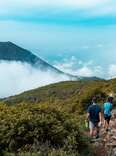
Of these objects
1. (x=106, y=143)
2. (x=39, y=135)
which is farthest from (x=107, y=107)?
(x=39, y=135)

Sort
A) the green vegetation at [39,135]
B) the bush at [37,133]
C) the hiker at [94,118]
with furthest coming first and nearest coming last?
the hiker at [94,118], the bush at [37,133], the green vegetation at [39,135]

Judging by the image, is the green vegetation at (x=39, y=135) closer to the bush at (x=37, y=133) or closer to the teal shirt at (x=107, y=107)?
the bush at (x=37, y=133)

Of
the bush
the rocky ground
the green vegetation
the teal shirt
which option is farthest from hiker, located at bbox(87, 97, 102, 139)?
the bush

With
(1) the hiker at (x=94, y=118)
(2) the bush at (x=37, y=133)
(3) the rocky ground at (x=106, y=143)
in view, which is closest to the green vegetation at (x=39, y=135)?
(2) the bush at (x=37, y=133)

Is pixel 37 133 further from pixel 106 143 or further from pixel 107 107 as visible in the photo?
pixel 107 107

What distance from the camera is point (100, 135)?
24.8 m

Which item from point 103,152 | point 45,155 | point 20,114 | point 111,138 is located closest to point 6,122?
point 20,114

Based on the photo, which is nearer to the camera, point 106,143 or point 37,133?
point 37,133

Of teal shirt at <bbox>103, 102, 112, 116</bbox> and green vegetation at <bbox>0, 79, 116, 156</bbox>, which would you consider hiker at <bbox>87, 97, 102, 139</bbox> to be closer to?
teal shirt at <bbox>103, 102, 112, 116</bbox>

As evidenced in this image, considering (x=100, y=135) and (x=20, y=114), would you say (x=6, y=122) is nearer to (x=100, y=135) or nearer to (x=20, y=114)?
(x=20, y=114)

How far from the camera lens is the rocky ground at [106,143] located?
20.4 meters

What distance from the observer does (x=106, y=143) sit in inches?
874

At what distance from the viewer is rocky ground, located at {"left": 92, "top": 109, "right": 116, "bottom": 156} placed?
20359 mm

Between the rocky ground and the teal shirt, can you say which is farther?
the teal shirt
